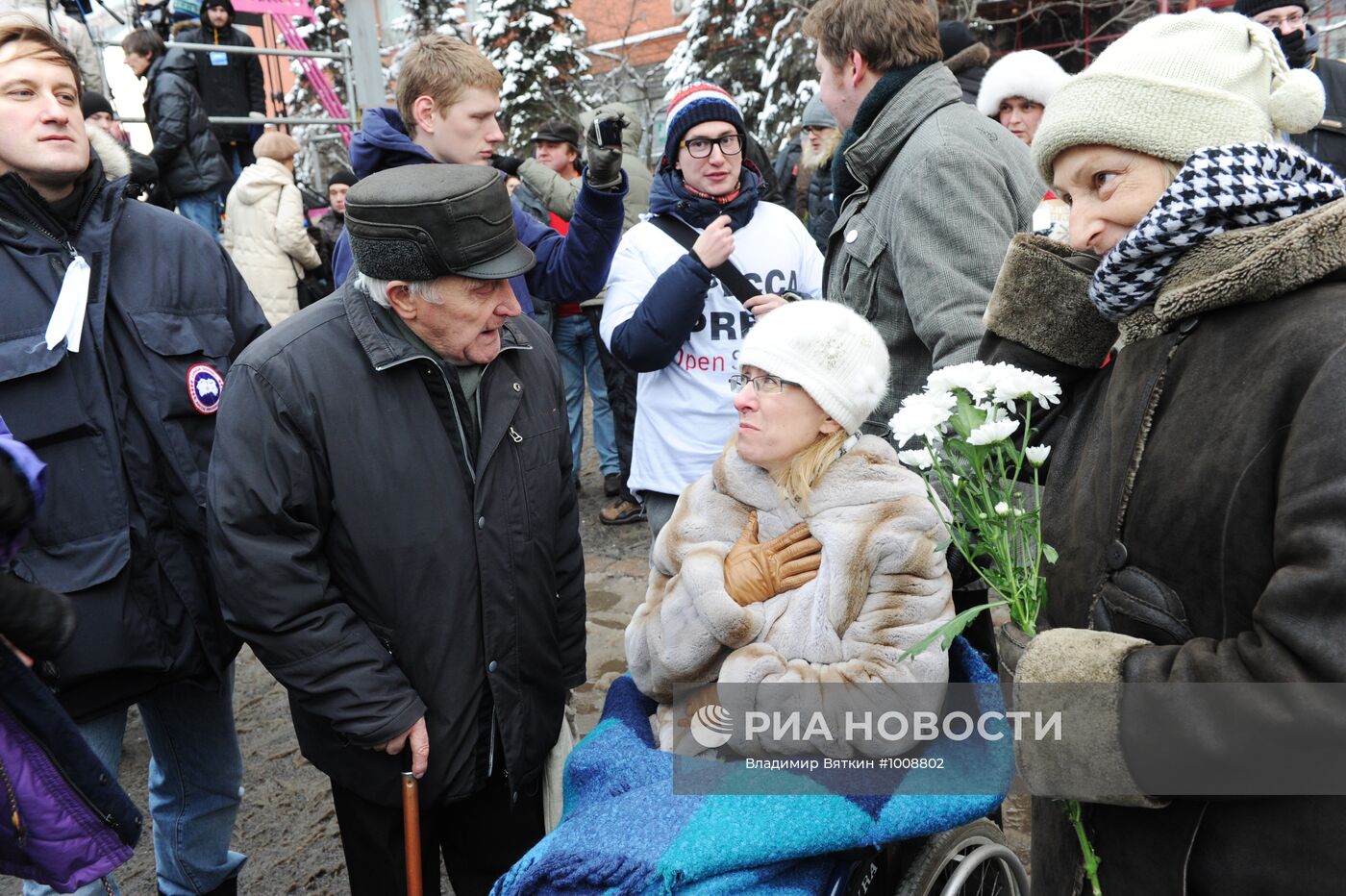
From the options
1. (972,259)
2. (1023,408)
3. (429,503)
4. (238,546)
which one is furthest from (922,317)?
(238,546)

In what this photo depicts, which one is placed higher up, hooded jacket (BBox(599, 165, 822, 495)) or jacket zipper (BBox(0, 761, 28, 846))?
hooded jacket (BBox(599, 165, 822, 495))

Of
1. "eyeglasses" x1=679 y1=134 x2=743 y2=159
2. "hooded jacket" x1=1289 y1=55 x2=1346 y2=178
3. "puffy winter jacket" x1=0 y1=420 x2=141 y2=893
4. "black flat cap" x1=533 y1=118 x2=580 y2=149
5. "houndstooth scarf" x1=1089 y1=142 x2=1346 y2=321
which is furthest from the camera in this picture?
"black flat cap" x1=533 y1=118 x2=580 y2=149

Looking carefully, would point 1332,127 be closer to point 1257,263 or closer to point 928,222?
point 928,222

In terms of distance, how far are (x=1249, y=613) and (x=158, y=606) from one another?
2369mm

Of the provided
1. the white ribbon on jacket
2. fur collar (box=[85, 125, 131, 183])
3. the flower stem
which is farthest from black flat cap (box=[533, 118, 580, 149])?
the flower stem

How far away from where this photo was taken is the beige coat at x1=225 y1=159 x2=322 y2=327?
7.60m

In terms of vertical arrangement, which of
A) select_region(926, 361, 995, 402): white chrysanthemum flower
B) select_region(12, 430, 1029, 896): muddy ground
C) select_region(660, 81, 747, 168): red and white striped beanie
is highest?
select_region(660, 81, 747, 168): red and white striped beanie

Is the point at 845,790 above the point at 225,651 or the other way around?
above

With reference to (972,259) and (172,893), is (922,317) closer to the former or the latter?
(972,259)

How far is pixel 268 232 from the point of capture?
768 cm

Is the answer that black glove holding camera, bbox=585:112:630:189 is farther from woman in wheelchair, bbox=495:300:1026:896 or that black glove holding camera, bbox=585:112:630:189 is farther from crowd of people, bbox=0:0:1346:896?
woman in wheelchair, bbox=495:300:1026:896

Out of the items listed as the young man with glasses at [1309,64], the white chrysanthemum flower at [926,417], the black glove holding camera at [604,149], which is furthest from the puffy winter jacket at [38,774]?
the young man with glasses at [1309,64]

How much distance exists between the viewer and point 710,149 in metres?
3.48

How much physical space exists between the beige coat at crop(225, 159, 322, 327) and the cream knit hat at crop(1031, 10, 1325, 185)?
7160mm
